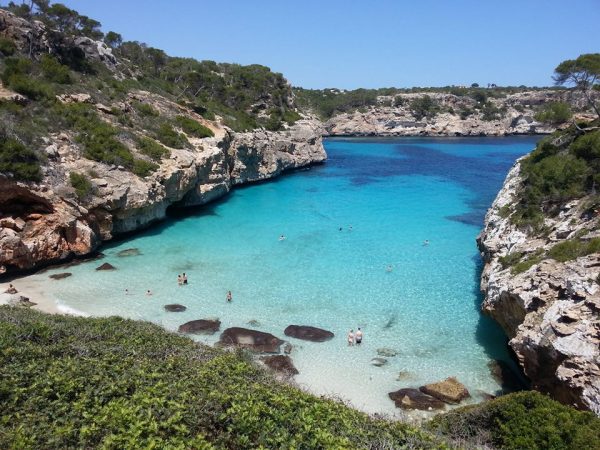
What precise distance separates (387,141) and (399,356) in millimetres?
88008

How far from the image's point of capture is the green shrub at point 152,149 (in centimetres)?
2991

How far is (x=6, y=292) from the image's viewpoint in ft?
61.4

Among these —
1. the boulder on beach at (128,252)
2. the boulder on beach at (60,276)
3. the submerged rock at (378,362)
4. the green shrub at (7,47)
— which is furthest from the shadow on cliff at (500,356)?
the green shrub at (7,47)

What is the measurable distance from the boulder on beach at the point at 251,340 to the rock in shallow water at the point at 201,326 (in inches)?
23.6

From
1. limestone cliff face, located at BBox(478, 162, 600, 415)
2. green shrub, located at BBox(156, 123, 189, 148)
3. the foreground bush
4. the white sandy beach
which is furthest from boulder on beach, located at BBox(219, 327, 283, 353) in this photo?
green shrub, located at BBox(156, 123, 189, 148)

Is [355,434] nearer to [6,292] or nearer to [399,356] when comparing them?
[399,356]

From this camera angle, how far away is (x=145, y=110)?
116 feet

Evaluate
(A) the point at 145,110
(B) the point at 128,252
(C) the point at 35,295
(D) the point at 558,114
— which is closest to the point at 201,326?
(C) the point at 35,295

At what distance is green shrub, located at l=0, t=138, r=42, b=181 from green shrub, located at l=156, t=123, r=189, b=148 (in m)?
11.0

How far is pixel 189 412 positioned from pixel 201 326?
9872 mm

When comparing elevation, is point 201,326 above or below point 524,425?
below

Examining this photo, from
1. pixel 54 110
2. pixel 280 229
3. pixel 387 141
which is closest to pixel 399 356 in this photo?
pixel 280 229

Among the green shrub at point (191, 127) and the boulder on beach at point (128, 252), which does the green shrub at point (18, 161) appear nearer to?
the boulder on beach at point (128, 252)

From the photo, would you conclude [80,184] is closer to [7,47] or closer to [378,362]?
[7,47]
